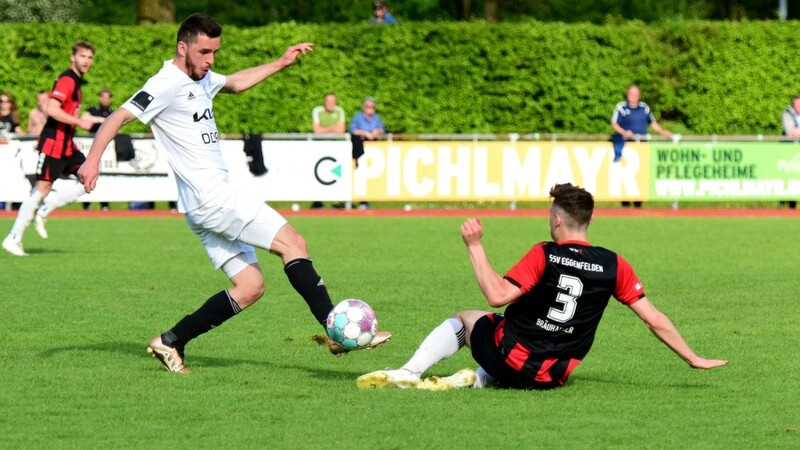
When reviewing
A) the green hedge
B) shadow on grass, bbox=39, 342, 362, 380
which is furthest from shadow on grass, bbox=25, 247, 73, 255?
the green hedge

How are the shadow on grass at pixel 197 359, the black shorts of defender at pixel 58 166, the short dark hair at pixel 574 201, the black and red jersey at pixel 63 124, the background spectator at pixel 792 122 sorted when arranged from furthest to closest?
the background spectator at pixel 792 122
the black shorts of defender at pixel 58 166
the black and red jersey at pixel 63 124
the shadow on grass at pixel 197 359
the short dark hair at pixel 574 201

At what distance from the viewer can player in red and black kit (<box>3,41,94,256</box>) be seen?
45.2 feet

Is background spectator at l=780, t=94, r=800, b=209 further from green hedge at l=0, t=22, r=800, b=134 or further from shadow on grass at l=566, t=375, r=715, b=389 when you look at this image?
shadow on grass at l=566, t=375, r=715, b=389

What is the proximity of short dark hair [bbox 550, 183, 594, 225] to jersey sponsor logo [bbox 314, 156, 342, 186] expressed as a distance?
1607 centimetres

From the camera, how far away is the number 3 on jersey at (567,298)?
23.0 feet

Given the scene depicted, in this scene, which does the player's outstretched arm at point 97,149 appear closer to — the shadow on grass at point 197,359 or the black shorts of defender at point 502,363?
the shadow on grass at point 197,359

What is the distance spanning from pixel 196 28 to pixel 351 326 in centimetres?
187

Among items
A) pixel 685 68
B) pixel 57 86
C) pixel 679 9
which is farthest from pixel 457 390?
pixel 679 9

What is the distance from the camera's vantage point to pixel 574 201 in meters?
6.94

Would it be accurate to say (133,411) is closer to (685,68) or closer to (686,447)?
(686,447)

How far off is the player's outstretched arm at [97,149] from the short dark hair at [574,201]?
2387mm

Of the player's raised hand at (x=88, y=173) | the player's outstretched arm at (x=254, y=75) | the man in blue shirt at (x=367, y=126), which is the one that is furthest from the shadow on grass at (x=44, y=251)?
the player's raised hand at (x=88, y=173)

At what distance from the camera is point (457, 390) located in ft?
24.0

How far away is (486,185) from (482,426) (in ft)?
56.8
